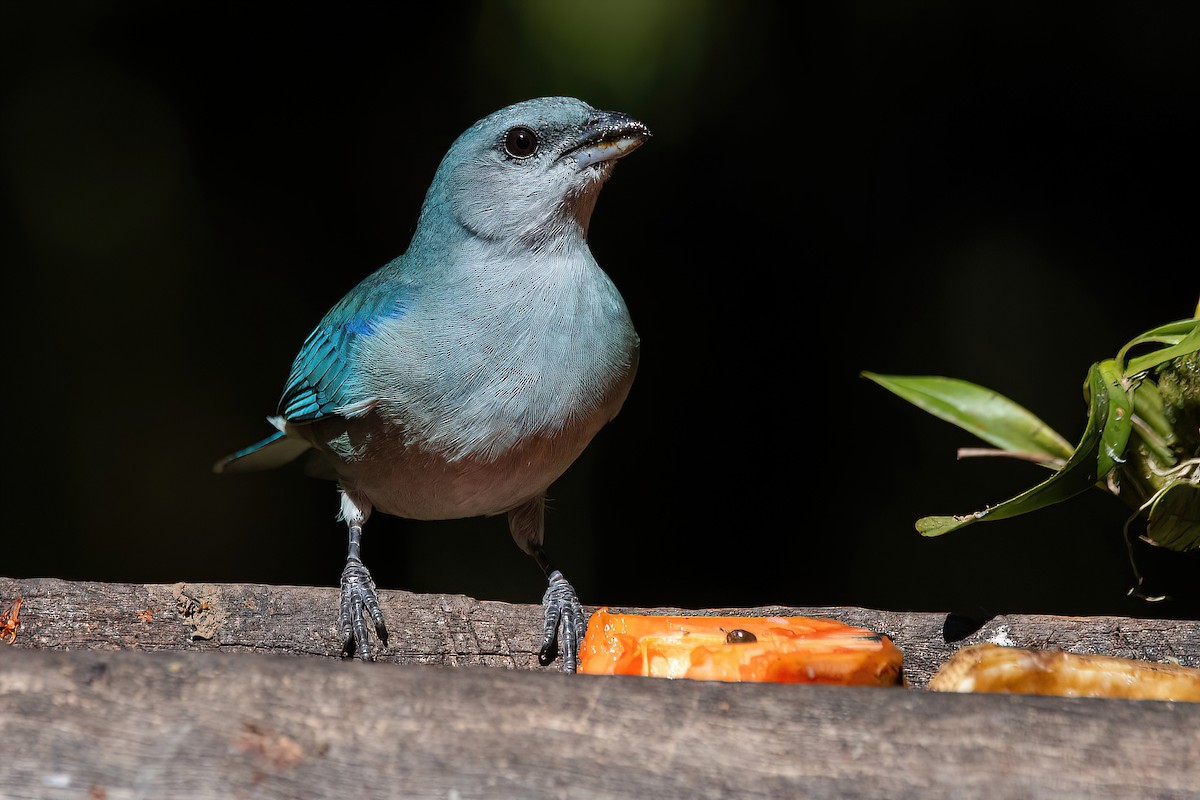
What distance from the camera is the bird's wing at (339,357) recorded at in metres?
2.68

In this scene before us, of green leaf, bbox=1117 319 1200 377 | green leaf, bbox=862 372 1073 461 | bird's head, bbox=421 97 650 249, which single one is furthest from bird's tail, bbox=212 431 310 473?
green leaf, bbox=1117 319 1200 377

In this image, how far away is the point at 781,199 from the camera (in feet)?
13.9

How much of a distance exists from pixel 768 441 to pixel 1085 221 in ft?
4.24

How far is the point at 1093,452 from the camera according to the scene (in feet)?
6.47

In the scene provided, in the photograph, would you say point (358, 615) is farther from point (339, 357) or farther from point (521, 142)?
point (521, 142)

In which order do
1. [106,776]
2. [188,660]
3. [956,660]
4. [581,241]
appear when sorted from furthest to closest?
[581,241] < [956,660] < [188,660] < [106,776]

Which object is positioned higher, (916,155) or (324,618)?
(916,155)

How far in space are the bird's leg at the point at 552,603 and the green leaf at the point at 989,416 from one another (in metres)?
0.77

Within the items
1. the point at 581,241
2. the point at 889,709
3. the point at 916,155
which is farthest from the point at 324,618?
the point at 916,155

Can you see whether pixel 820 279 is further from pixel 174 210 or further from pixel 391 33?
pixel 174 210

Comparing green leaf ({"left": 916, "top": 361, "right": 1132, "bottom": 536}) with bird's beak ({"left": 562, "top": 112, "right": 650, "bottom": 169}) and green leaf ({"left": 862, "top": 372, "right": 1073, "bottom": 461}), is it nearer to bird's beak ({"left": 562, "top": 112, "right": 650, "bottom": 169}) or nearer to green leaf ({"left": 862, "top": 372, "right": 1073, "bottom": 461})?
green leaf ({"left": 862, "top": 372, "right": 1073, "bottom": 461})

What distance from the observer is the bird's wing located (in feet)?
8.79

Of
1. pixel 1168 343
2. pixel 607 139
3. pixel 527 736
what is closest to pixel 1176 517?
pixel 1168 343

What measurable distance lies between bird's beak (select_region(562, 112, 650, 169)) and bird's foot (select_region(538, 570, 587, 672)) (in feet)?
3.22
